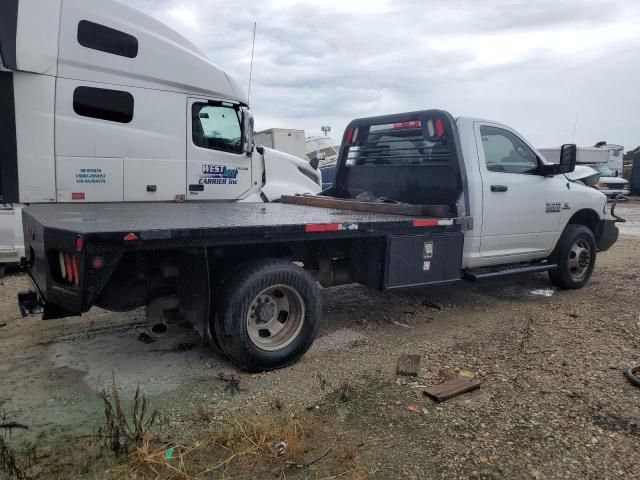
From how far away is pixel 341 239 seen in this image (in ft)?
15.4

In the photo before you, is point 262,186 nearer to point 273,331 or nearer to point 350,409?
point 273,331

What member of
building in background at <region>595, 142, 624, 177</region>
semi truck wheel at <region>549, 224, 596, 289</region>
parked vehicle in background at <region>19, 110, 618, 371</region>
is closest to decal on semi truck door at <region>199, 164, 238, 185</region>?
parked vehicle in background at <region>19, 110, 618, 371</region>

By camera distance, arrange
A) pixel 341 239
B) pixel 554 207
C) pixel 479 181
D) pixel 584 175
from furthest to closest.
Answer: pixel 584 175 < pixel 554 207 < pixel 479 181 < pixel 341 239

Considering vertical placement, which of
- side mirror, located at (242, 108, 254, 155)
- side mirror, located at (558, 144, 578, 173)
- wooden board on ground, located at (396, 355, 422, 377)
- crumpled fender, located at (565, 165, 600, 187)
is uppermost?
side mirror, located at (242, 108, 254, 155)

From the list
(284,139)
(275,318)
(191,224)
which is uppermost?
(284,139)

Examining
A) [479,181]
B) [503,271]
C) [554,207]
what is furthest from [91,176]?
[554,207]

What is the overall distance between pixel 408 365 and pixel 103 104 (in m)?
5.06

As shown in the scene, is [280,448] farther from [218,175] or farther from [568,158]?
[218,175]

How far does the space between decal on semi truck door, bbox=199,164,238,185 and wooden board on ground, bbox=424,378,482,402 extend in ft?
16.2

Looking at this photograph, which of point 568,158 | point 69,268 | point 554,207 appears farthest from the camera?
point 554,207

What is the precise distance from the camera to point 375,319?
5598mm

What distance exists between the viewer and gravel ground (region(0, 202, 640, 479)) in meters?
3.02

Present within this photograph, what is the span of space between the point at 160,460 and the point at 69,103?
5141 mm

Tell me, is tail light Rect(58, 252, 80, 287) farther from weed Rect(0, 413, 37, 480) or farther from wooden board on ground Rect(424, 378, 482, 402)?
wooden board on ground Rect(424, 378, 482, 402)
